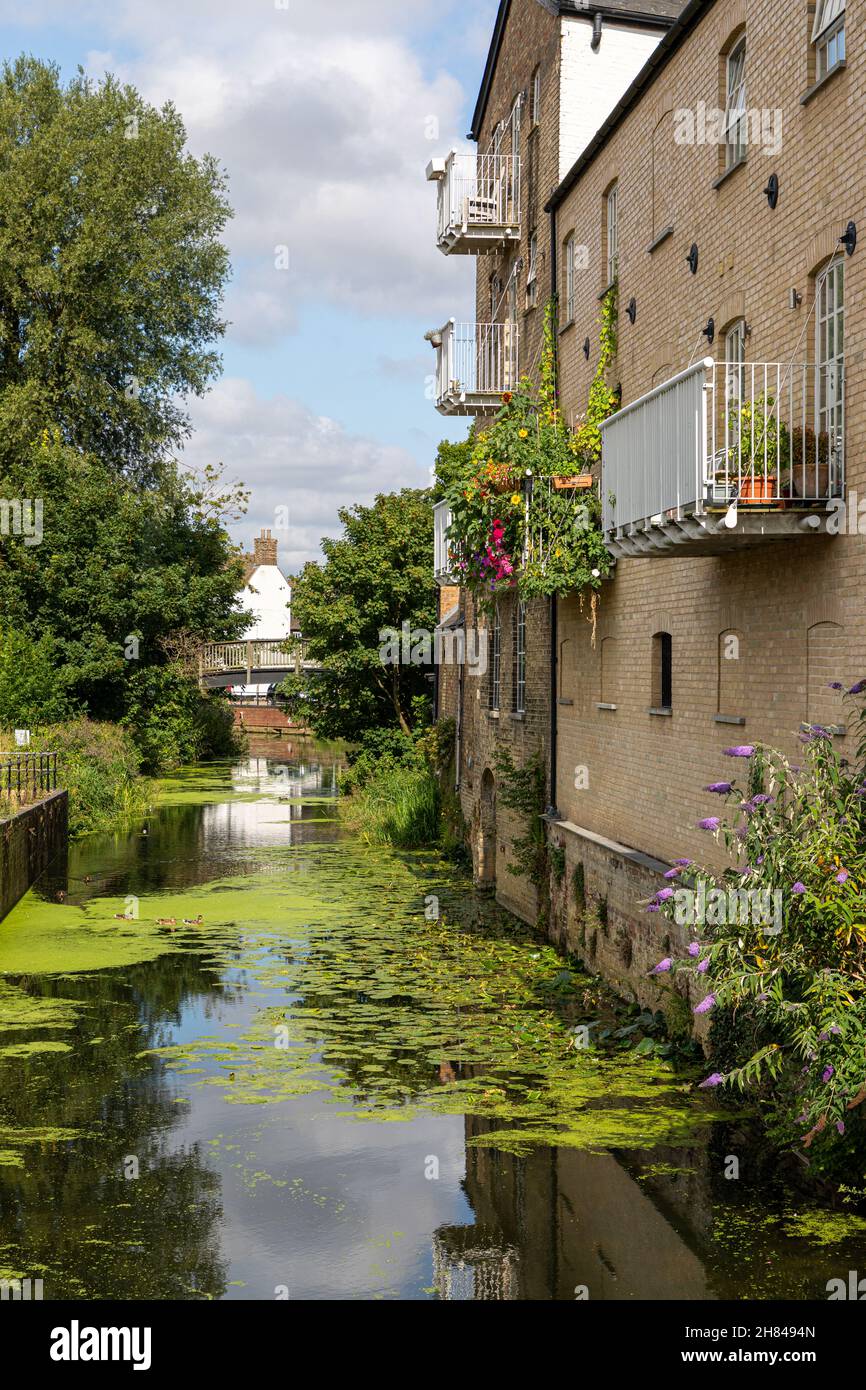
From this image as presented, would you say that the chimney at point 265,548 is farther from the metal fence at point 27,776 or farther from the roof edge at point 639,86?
the roof edge at point 639,86

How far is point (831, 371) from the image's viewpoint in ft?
32.5

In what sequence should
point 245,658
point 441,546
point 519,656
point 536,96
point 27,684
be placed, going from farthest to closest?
point 245,658 < point 27,684 < point 441,546 < point 519,656 < point 536,96

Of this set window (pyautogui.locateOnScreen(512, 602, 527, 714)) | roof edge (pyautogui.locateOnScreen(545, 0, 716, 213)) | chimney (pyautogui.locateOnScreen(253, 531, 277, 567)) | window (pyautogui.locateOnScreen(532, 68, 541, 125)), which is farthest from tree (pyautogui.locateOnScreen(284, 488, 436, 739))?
chimney (pyautogui.locateOnScreen(253, 531, 277, 567))

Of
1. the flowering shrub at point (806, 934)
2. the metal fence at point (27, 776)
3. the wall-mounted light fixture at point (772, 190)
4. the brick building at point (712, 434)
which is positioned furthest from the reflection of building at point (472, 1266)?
the metal fence at point (27, 776)

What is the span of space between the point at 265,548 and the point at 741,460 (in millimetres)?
79934

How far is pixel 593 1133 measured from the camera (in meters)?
10.3

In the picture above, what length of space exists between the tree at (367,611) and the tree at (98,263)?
7.20m

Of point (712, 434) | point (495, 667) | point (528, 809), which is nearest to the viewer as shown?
point (712, 434)

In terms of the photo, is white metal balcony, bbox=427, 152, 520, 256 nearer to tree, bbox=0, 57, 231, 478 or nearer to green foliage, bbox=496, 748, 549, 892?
green foliage, bbox=496, 748, 549, 892

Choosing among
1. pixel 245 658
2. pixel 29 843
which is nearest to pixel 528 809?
pixel 29 843

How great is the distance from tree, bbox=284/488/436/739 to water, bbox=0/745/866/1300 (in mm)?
14740

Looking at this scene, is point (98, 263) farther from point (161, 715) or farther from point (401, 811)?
point (401, 811)

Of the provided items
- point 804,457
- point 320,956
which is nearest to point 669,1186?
point 804,457

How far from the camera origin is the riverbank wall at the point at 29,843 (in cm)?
1889
